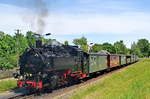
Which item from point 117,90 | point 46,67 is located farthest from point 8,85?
point 117,90

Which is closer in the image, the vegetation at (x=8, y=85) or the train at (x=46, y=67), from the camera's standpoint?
the train at (x=46, y=67)

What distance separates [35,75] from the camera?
17875 mm

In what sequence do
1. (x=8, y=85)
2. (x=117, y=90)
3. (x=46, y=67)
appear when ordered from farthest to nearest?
(x=8, y=85), (x=46, y=67), (x=117, y=90)

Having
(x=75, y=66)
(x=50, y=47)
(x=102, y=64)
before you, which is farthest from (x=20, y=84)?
(x=102, y=64)

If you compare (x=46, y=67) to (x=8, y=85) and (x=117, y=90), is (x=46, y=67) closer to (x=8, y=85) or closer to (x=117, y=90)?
(x=117, y=90)

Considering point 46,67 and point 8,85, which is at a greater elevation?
point 46,67

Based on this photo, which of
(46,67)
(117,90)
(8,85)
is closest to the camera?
(117,90)

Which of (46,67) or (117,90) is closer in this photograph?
(117,90)

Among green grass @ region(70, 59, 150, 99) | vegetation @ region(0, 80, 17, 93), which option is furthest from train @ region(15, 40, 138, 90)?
vegetation @ region(0, 80, 17, 93)

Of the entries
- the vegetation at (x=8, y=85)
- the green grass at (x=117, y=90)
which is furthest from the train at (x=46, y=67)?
the vegetation at (x=8, y=85)

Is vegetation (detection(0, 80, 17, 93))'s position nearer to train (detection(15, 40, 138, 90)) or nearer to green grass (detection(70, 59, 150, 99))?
train (detection(15, 40, 138, 90))

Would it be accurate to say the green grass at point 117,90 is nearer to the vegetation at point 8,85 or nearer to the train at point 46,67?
the train at point 46,67

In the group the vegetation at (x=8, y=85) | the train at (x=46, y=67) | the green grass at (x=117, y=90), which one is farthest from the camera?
the vegetation at (x=8, y=85)

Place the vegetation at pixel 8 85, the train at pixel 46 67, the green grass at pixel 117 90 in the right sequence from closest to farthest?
1. the green grass at pixel 117 90
2. the train at pixel 46 67
3. the vegetation at pixel 8 85
